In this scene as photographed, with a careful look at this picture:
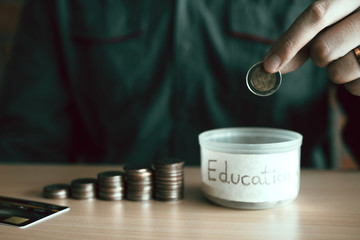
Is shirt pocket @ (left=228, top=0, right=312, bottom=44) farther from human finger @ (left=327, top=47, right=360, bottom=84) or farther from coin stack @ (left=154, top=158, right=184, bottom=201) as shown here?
coin stack @ (left=154, top=158, right=184, bottom=201)

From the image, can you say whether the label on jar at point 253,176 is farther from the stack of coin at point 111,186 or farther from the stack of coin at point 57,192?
the stack of coin at point 57,192

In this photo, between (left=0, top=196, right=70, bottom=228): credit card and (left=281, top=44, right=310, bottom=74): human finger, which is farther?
(left=281, top=44, right=310, bottom=74): human finger

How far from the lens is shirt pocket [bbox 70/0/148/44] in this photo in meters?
1.31

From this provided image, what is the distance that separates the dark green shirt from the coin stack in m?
0.57

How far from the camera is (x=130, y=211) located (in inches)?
26.7

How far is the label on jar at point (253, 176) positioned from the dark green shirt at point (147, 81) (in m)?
0.63

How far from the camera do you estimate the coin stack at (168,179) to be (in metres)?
0.72

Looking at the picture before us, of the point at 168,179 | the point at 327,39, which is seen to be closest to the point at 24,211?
the point at 168,179

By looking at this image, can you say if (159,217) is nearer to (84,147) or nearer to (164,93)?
(164,93)

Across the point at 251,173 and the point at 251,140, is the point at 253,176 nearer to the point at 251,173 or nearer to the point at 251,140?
the point at 251,173

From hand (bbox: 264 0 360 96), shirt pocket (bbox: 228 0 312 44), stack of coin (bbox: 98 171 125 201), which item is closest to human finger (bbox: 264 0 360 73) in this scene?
hand (bbox: 264 0 360 96)

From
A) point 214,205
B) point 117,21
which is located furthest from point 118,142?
point 214,205

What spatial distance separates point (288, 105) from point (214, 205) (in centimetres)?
68

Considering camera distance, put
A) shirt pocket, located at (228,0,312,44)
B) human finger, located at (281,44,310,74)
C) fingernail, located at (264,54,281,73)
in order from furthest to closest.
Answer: shirt pocket, located at (228,0,312,44), human finger, located at (281,44,310,74), fingernail, located at (264,54,281,73)
